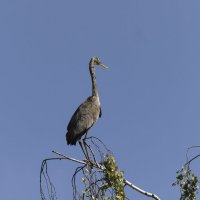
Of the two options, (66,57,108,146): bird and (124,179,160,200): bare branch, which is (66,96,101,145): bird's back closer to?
(66,57,108,146): bird

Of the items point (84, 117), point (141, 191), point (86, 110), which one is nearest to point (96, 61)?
point (86, 110)

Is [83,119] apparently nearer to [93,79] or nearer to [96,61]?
[93,79]

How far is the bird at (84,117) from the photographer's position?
33.0 feet

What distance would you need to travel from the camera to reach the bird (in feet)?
33.0

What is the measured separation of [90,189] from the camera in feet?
19.0

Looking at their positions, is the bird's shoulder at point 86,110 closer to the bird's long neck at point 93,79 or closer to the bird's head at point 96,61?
the bird's long neck at point 93,79

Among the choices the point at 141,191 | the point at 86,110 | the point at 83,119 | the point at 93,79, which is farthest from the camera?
the point at 93,79

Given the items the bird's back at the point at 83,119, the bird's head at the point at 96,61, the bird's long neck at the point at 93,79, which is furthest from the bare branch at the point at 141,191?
the bird's head at the point at 96,61

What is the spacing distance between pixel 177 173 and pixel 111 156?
78 cm

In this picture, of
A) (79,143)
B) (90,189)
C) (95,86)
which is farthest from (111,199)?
(95,86)

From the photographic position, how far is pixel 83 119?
10422mm

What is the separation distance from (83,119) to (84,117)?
6 centimetres

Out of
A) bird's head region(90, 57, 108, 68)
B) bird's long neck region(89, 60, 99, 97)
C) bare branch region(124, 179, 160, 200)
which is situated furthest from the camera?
bird's head region(90, 57, 108, 68)

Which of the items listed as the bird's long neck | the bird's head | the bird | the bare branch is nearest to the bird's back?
the bird
